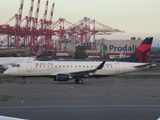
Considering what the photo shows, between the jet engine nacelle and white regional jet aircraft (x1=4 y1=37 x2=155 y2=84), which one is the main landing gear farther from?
the jet engine nacelle

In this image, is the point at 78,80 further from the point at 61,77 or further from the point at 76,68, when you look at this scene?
the point at 61,77

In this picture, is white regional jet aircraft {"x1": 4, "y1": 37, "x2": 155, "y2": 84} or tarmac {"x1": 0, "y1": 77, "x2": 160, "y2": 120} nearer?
tarmac {"x1": 0, "y1": 77, "x2": 160, "y2": 120}

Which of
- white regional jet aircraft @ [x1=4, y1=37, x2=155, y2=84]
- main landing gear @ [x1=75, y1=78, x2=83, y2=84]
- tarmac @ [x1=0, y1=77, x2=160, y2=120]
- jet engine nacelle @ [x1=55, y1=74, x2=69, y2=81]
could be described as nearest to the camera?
tarmac @ [x1=0, y1=77, x2=160, y2=120]

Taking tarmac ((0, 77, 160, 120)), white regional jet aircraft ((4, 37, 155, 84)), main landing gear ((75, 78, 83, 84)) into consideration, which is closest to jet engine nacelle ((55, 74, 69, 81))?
white regional jet aircraft ((4, 37, 155, 84))

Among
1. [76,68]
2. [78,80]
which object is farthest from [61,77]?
[76,68]

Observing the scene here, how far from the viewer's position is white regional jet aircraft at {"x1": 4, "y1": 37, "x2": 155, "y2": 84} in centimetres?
3638

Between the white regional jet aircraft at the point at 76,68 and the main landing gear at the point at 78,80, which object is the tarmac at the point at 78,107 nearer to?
the white regional jet aircraft at the point at 76,68

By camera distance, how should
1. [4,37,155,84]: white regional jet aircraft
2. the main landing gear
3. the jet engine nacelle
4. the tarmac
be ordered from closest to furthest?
the tarmac
the jet engine nacelle
[4,37,155,84]: white regional jet aircraft
the main landing gear

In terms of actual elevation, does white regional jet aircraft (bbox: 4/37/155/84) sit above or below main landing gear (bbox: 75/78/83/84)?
above

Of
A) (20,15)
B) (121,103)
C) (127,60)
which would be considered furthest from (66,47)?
(121,103)

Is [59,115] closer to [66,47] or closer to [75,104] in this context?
[75,104]

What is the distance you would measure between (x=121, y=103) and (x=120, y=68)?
17.3m

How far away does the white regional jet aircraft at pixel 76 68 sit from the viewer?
119ft

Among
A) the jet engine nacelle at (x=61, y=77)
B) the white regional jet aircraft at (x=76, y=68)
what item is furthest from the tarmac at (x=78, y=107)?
the white regional jet aircraft at (x=76, y=68)
